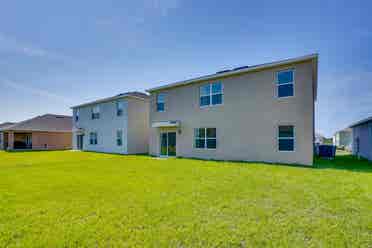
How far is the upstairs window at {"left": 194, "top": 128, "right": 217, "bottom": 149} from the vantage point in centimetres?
1375

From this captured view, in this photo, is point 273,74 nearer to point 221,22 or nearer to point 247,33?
point 247,33

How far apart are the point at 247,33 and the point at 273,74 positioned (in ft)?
9.56

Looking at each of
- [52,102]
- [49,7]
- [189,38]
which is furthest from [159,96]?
[52,102]

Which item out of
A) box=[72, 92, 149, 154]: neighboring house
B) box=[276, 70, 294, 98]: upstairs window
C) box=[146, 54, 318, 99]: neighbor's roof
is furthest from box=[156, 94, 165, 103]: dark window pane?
box=[276, 70, 294, 98]: upstairs window

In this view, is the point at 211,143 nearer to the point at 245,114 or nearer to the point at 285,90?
the point at 245,114

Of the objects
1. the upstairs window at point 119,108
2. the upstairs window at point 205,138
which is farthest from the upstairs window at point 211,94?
the upstairs window at point 119,108

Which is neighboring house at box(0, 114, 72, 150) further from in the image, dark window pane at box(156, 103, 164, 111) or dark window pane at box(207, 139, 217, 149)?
dark window pane at box(207, 139, 217, 149)

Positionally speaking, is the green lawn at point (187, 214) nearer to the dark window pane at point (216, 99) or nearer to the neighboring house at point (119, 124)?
the dark window pane at point (216, 99)

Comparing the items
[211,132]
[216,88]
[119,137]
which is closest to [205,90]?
[216,88]

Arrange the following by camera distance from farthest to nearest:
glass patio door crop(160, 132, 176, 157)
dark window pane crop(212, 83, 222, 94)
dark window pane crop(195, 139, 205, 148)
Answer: glass patio door crop(160, 132, 176, 157), dark window pane crop(195, 139, 205, 148), dark window pane crop(212, 83, 222, 94)

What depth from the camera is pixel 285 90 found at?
11164mm

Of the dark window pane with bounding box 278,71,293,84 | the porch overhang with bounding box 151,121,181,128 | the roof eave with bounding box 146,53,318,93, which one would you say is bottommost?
the porch overhang with bounding box 151,121,181,128

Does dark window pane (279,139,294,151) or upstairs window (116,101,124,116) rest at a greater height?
upstairs window (116,101,124,116)

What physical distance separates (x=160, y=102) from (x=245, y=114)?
7.65 meters
